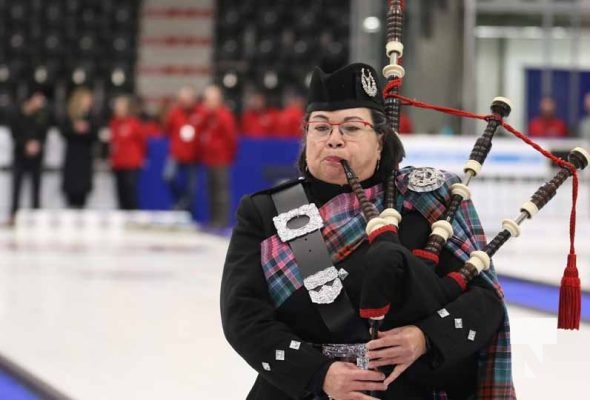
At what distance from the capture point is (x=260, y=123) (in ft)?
47.5

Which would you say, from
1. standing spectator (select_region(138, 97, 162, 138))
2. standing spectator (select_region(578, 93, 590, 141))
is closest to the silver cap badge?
standing spectator (select_region(138, 97, 162, 138))

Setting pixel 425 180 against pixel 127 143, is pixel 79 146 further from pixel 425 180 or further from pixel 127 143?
pixel 425 180

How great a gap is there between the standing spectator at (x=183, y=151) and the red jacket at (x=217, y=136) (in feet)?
0.28

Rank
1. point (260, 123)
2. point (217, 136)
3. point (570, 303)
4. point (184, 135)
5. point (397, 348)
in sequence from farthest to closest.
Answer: point (260, 123) < point (184, 135) < point (217, 136) < point (570, 303) < point (397, 348)

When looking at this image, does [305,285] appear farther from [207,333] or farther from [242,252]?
[207,333]

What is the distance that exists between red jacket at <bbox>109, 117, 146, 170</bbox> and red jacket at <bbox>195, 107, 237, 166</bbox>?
0.92m

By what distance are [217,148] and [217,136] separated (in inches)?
5.0

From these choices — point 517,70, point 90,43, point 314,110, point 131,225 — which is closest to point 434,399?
point 314,110

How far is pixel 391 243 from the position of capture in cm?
218

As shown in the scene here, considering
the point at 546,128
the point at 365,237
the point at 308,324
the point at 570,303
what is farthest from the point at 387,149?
the point at 546,128

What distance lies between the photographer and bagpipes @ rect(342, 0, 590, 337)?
2146 mm

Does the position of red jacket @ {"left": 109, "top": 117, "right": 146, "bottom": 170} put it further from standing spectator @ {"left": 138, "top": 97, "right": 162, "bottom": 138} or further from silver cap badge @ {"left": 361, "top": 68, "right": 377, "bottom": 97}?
silver cap badge @ {"left": 361, "top": 68, "right": 377, "bottom": 97}

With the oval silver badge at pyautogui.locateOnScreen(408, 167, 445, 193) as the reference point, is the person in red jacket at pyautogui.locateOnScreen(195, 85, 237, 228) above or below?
below

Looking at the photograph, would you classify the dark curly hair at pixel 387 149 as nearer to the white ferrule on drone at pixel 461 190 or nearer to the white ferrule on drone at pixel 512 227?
the white ferrule on drone at pixel 461 190
